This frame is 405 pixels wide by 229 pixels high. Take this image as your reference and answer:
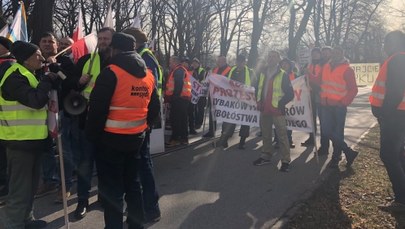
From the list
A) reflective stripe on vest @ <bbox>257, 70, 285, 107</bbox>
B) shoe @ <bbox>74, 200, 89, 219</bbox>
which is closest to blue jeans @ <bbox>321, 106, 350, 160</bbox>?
reflective stripe on vest @ <bbox>257, 70, 285, 107</bbox>

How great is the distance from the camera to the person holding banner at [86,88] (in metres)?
4.77

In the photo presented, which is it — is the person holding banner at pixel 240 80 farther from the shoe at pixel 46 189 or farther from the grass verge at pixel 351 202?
the shoe at pixel 46 189

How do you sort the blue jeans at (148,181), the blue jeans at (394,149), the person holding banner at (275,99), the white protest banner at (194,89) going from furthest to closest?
the white protest banner at (194,89) → the person holding banner at (275,99) → the blue jeans at (394,149) → the blue jeans at (148,181)

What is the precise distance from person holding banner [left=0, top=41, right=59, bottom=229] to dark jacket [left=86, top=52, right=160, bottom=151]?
2.06 ft

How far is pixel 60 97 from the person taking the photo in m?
4.97

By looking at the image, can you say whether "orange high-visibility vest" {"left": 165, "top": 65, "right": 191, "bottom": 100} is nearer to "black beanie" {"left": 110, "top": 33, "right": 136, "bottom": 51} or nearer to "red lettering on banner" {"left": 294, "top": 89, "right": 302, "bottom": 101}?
"red lettering on banner" {"left": 294, "top": 89, "right": 302, "bottom": 101}

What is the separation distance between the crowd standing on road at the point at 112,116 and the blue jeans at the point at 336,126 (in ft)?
0.06

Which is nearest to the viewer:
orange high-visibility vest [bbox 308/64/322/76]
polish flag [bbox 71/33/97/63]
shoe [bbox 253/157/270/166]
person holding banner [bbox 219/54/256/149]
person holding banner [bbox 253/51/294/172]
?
polish flag [bbox 71/33/97/63]

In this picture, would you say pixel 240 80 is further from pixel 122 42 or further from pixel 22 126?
pixel 22 126

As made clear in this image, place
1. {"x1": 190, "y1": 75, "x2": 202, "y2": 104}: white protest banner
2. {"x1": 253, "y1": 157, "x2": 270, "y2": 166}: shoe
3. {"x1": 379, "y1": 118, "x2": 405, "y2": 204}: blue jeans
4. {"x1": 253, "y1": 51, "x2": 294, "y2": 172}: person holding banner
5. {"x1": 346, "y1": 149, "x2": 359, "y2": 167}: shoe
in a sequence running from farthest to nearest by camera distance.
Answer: {"x1": 190, "y1": 75, "x2": 202, "y2": 104}: white protest banner, {"x1": 253, "y1": 157, "x2": 270, "y2": 166}: shoe, {"x1": 346, "y1": 149, "x2": 359, "y2": 167}: shoe, {"x1": 253, "y1": 51, "x2": 294, "y2": 172}: person holding banner, {"x1": 379, "y1": 118, "x2": 405, "y2": 204}: blue jeans

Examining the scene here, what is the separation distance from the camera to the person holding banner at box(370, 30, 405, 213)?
4946 millimetres

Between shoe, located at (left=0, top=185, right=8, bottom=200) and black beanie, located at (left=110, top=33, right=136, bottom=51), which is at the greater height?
black beanie, located at (left=110, top=33, right=136, bottom=51)

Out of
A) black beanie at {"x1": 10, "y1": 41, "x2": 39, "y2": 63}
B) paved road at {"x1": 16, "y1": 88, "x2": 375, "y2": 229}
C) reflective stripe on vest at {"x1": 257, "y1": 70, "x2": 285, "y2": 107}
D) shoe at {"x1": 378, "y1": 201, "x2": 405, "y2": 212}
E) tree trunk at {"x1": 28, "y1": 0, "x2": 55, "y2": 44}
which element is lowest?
paved road at {"x1": 16, "y1": 88, "x2": 375, "y2": 229}

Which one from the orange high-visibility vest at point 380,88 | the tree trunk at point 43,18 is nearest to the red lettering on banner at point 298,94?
the orange high-visibility vest at point 380,88
